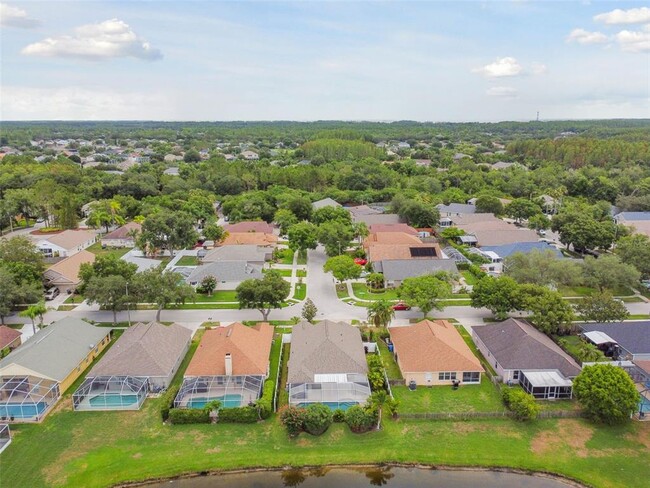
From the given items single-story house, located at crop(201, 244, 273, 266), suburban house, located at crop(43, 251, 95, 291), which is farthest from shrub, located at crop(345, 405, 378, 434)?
suburban house, located at crop(43, 251, 95, 291)

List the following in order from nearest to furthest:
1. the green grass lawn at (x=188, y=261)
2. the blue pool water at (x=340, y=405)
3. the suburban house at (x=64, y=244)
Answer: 1. the blue pool water at (x=340, y=405)
2. the green grass lawn at (x=188, y=261)
3. the suburban house at (x=64, y=244)

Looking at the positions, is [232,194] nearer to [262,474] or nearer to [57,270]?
[57,270]

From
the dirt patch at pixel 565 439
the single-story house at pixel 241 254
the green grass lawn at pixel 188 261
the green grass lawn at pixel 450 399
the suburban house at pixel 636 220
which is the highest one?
the suburban house at pixel 636 220

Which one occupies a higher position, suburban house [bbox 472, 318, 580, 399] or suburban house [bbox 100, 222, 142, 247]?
suburban house [bbox 100, 222, 142, 247]

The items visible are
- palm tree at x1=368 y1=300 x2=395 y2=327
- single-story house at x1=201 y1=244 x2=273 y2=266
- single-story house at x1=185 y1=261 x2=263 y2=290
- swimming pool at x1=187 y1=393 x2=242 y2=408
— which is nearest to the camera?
swimming pool at x1=187 y1=393 x2=242 y2=408

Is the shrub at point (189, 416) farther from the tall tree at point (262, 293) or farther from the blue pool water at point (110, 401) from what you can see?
the tall tree at point (262, 293)

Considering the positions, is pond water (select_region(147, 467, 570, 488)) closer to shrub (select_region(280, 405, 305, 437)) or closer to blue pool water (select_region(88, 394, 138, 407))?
shrub (select_region(280, 405, 305, 437))

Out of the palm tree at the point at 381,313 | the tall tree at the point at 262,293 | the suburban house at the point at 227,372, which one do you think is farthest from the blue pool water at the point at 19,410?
the palm tree at the point at 381,313

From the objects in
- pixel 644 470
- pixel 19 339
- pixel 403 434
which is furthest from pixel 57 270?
pixel 644 470

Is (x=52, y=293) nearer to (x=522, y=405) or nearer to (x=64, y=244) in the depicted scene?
(x=64, y=244)
